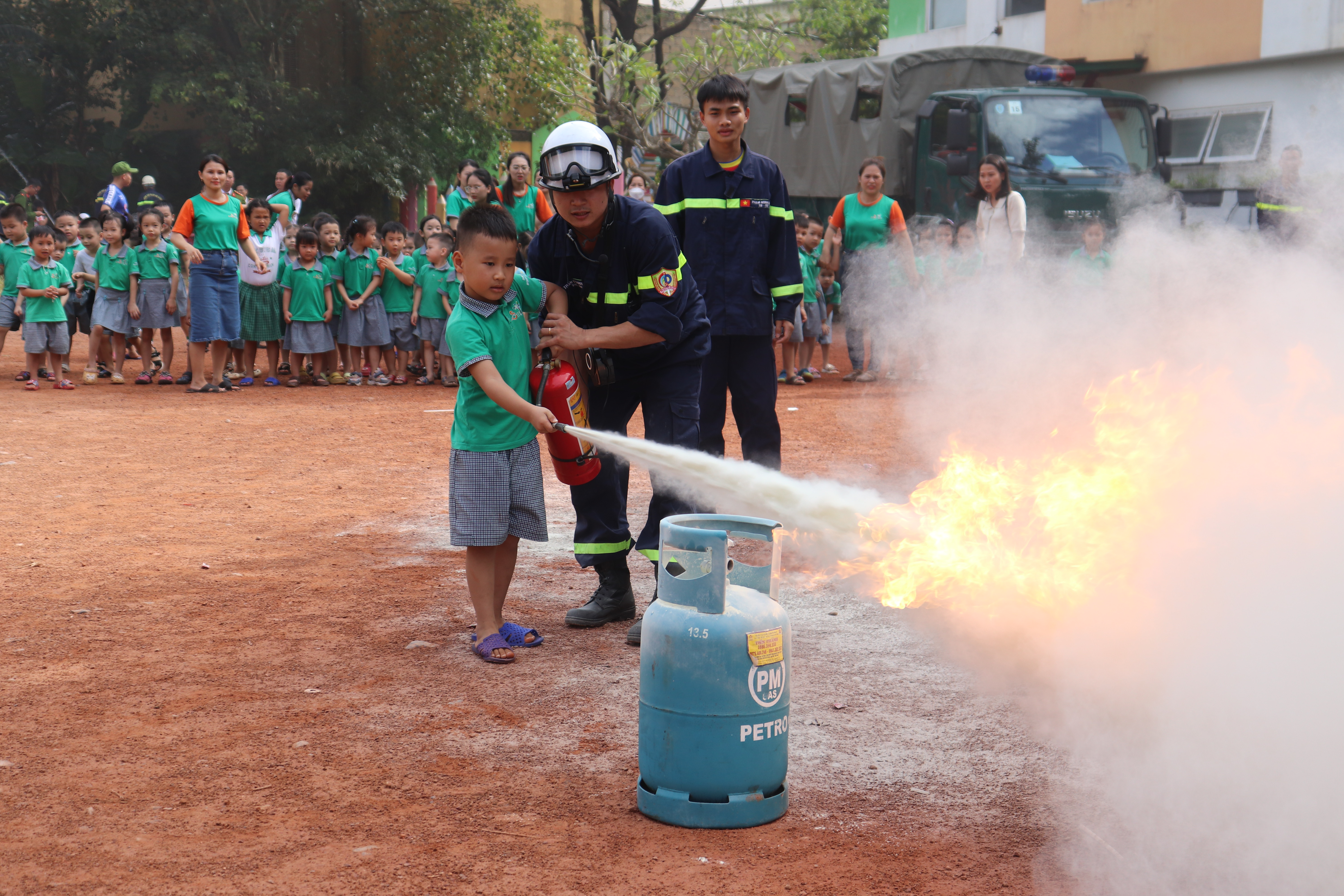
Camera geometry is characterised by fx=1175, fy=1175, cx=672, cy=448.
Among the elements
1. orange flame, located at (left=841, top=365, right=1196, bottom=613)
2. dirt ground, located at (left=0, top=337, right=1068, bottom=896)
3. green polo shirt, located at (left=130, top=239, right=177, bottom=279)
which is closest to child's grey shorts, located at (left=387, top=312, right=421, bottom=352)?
green polo shirt, located at (left=130, top=239, right=177, bottom=279)

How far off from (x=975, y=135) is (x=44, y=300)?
10139 millimetres

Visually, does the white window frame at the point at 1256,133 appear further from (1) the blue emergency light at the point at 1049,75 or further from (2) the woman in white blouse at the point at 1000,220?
(2) the woman in white blouse at the point at 1000,220

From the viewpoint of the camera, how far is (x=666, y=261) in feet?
15.2

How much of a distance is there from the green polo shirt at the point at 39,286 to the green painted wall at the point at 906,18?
18.9 meters

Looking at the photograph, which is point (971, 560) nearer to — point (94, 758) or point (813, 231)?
point (94, 758)

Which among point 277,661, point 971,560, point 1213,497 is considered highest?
point 1213,497

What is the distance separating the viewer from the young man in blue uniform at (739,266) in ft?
18.1

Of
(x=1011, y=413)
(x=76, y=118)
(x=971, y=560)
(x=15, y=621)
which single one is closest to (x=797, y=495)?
(x=971, y=560)

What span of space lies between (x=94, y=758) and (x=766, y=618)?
6.85ft

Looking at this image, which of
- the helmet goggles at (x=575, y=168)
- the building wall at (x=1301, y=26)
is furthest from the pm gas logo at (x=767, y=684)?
the building wall at (x=1301, y=26)

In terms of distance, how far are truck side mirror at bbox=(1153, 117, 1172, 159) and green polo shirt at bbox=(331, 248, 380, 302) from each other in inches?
371

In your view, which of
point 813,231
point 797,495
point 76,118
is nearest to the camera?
point 797,495

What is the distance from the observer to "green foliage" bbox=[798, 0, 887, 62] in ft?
104

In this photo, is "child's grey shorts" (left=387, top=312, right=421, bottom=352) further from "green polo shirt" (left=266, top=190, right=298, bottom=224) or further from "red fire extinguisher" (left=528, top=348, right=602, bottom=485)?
"red fire extinguisher" (left=528, top=348, right=602, bottom=485)
